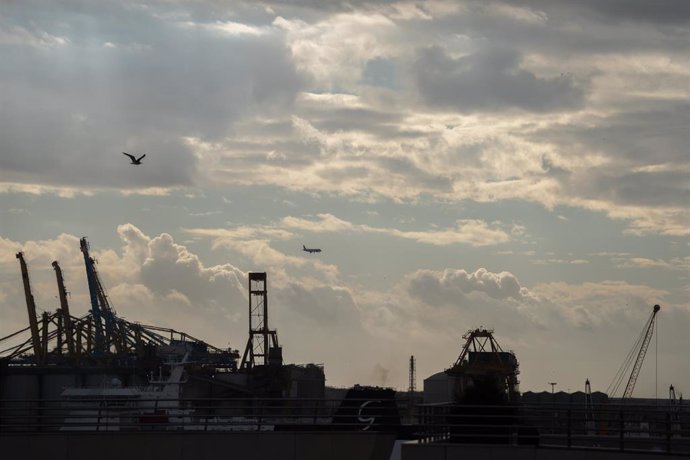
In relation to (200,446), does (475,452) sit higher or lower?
lower

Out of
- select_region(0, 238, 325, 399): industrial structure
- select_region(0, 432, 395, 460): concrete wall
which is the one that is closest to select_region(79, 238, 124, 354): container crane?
select_region(0, 238, 325, 399): industrial structure

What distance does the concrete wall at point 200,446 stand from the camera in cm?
3431

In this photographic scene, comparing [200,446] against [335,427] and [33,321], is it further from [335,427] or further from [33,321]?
[33,321]

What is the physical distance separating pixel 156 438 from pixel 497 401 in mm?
20836

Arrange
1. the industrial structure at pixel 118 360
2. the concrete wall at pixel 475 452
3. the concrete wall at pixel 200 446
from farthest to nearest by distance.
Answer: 1. the industrial structure at pixel 118 360
2. the concrete wall at pixel 200 446
3. the concrete wall at pixel 475 452

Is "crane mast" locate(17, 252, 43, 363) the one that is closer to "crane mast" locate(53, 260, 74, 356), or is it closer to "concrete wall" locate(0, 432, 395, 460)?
"crane mast" locate(53, 260, 74, 356)

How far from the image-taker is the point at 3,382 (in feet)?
417

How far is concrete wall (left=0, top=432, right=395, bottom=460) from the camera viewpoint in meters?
34.3

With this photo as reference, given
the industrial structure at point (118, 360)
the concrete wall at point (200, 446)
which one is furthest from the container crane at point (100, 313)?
the concrete wall at point (200, 446)

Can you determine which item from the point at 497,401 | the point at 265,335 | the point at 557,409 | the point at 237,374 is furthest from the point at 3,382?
the point at 557,409

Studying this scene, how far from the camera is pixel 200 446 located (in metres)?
34.8

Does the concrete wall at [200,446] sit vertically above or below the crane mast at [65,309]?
below

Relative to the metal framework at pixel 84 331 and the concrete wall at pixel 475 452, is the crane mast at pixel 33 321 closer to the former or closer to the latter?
the metal framework at pixel 84 331

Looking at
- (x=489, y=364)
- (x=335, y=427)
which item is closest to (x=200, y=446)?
(x=335, y=427)
